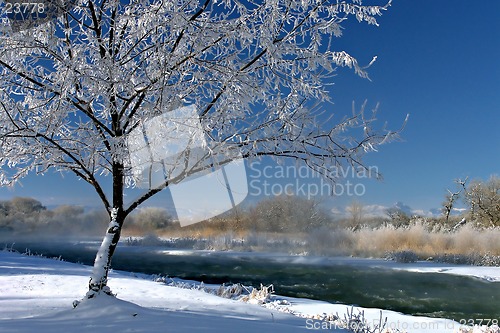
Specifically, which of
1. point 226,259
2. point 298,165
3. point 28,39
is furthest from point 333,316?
point 226,259

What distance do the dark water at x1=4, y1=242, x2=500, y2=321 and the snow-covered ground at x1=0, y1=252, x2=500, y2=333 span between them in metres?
1.67

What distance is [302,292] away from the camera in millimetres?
9922

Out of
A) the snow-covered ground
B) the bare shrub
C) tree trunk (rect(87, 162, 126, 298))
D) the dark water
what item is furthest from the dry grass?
tree trunk (rect(87, 162, 126, 298))

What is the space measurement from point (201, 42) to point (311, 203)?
65.6ft

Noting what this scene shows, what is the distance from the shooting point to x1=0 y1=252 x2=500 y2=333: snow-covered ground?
3432 millimetres

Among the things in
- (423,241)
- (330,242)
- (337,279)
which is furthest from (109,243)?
(423,241)

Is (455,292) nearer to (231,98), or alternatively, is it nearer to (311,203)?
(231,98)

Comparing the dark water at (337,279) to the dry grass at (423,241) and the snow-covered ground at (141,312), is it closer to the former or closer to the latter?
the dry grass at (423,241)

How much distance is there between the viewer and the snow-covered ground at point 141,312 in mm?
3432

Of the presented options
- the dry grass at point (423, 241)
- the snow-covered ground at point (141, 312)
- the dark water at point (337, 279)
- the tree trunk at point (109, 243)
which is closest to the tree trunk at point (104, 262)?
the tree trunk at point (109, 243)

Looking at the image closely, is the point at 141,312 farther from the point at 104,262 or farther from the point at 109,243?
the point at 109,243

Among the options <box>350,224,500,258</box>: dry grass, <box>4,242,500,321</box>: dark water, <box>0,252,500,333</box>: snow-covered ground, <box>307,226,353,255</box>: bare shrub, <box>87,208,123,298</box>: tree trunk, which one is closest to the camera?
<box>0,252,500,333</box>: snow-covered ground

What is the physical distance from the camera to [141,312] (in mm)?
3822

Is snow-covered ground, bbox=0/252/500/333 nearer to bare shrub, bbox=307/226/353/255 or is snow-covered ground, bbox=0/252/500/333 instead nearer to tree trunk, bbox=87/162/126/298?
tree trunk, bbox=87/162/126/298
